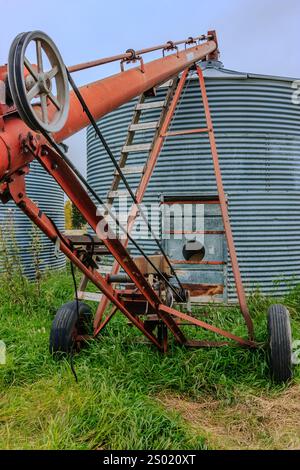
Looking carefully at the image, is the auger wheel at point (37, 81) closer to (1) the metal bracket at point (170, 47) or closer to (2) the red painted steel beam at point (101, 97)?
(2) the red painted steel beam at point (101, 97)

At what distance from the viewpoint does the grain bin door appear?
635 cm

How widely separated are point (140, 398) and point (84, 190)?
1.84 m

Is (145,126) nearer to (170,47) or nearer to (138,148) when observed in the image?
(138,148)

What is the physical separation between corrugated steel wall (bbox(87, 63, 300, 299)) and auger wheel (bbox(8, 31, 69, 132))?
4179 mm

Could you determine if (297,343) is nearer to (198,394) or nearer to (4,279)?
(198,394)

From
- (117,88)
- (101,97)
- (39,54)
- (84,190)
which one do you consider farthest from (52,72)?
(117,88)

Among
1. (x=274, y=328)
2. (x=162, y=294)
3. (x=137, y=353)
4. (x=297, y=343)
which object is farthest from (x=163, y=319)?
(x=297, y=343)

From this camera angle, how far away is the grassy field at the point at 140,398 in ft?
10.0

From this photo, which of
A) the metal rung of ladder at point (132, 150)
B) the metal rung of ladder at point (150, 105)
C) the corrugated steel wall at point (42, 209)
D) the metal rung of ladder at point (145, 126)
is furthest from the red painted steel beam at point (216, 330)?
the corrugated steel wall at point (42, 209)

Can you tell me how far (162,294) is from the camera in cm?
436

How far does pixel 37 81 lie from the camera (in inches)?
83.1

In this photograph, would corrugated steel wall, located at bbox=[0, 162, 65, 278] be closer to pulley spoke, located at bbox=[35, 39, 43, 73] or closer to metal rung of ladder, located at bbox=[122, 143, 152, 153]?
metal rung of ladder, located at bbox=[122, 143, 152, 153]

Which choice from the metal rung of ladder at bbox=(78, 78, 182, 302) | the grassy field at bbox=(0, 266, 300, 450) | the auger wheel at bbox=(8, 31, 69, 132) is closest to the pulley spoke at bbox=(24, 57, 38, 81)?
the auger wheel at bbox=(8, 31, 69, 132)

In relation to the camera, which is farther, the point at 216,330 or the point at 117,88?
the point at 216,330
